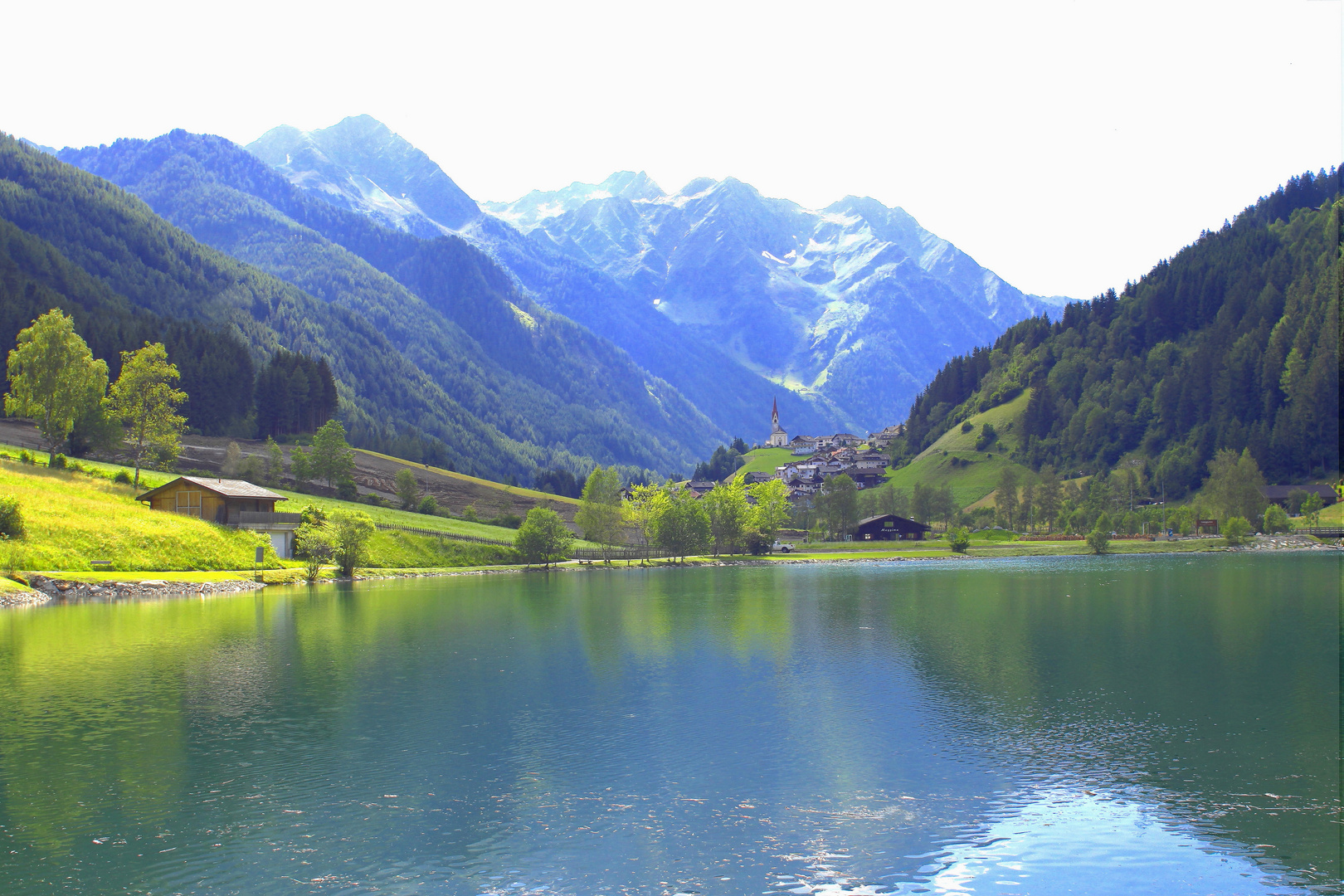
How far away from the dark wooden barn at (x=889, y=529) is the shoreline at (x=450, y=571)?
19947 millimetres

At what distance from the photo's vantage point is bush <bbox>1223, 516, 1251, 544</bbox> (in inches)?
5822

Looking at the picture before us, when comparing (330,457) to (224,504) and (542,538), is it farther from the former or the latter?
(224,504)

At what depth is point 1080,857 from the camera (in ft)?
70.6

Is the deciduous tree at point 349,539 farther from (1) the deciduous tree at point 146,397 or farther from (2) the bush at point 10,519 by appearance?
(2) the bush at point 10,519

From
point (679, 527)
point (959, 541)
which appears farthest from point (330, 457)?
point (959, 541)

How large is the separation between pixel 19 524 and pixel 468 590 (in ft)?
127

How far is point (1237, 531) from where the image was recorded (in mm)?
148000

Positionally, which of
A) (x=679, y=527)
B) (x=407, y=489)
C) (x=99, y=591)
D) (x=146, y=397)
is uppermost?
(x=146, y=397)

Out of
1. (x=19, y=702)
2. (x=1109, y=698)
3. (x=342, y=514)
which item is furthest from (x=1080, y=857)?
(x=342, y=514)

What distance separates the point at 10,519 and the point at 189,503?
27143 millimetres

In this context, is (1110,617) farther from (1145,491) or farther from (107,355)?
(107,355)

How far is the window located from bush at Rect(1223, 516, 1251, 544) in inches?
5916

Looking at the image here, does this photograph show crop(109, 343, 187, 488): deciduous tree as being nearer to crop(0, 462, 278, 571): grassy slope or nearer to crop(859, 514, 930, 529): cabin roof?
crop(0, 462, 278, 571): grassy slope

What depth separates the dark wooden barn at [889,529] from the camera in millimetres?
184500
